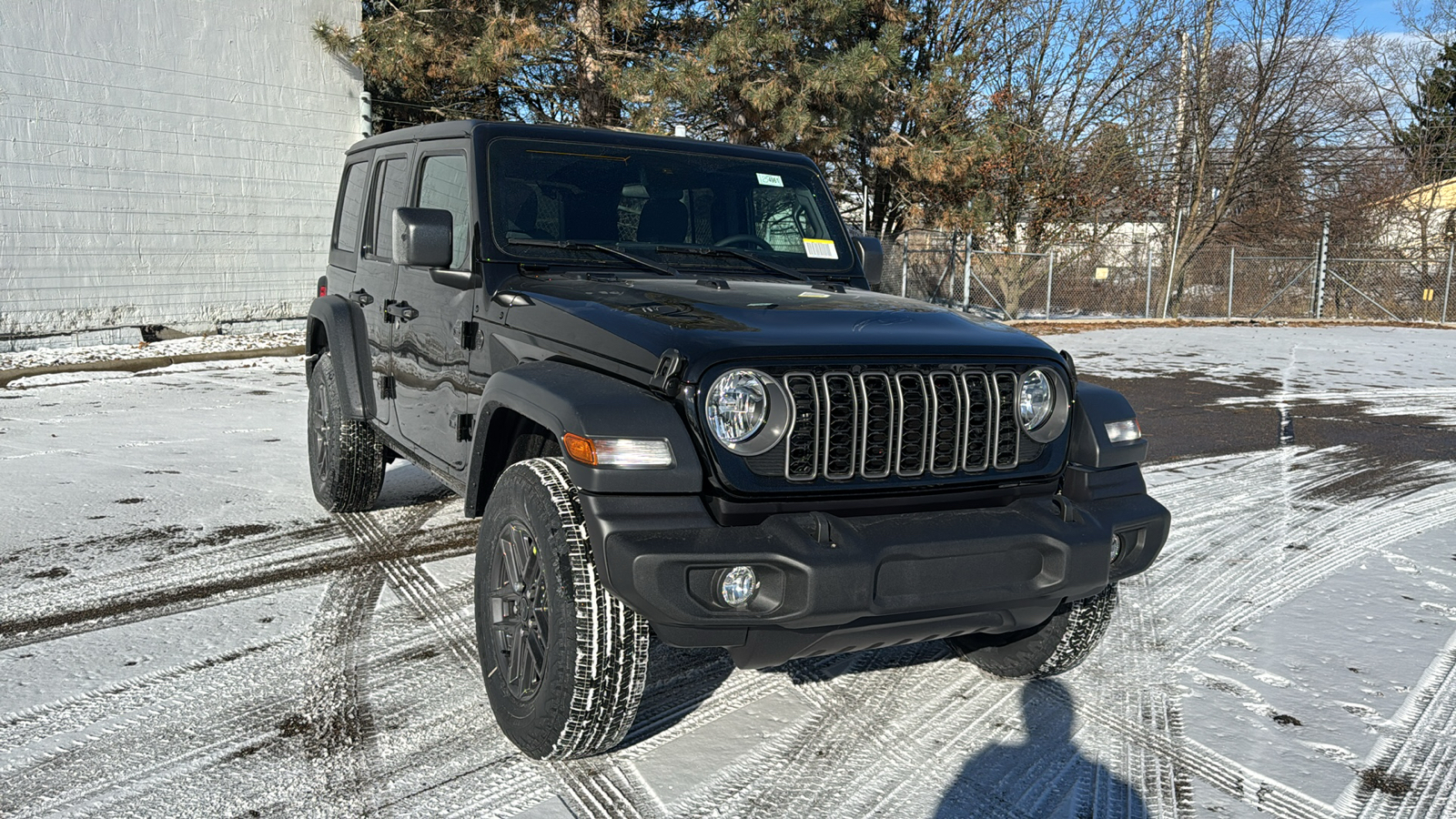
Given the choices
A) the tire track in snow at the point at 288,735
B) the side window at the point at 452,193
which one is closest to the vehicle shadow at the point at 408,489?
the side window at the point at 452,193

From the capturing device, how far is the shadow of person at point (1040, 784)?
309 cm

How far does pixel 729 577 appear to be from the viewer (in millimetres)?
2885

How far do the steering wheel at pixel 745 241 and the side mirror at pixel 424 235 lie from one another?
109 centimetres

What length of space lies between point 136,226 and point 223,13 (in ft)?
9.52

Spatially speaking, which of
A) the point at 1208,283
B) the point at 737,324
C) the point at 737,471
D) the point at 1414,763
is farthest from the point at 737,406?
the point at 1208,283

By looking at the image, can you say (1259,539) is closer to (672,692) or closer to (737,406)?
(672,692)

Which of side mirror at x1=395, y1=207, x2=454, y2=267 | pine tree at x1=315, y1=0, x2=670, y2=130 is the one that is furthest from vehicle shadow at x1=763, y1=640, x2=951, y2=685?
pine tree at x1=315, y1=0, x2=670, y2=130

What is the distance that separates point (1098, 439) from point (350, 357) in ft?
12.0

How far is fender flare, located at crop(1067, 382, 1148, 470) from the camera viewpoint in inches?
138

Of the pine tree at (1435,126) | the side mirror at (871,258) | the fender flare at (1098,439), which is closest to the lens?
the fender flare at (1098,439)

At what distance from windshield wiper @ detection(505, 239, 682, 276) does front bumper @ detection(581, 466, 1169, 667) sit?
1.49 metres

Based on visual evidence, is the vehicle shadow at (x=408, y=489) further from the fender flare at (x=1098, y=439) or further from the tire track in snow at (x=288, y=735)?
the fender flare at (x=1098, y=439)

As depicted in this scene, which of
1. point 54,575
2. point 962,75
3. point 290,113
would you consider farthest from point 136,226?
point 962,75

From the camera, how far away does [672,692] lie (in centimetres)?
384
